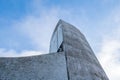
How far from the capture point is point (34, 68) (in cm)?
574

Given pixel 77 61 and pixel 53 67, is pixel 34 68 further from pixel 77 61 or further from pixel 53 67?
pixel 77 61

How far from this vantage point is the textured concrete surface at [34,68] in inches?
213

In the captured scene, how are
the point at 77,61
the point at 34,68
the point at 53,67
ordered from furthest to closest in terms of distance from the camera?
the point at 77,61, the point at 53,67, the point at 34,68

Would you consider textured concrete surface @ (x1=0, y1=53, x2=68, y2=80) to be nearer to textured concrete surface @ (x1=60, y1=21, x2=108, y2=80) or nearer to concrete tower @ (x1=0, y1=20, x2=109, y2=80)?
concrete tower @ (x1=0, y1=20, x2=109, y2=80)

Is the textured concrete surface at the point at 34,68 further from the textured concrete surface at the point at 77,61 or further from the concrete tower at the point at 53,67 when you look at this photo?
the textured concrete surface at the point at 77,61

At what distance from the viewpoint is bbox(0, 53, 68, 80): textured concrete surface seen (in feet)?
17.7

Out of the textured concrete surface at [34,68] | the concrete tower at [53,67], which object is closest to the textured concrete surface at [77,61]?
the concrete tower at [53,67]

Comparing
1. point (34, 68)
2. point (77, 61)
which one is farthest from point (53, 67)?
point (77, 61)

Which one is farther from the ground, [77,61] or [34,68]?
[77,61]

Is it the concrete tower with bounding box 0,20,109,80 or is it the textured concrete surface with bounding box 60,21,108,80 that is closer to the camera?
the concrete tower with bounding box 0,20,109,80

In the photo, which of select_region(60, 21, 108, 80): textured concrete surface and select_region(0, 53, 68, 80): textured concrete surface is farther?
select_region(60, 21, 108, 80): textured concrete surface

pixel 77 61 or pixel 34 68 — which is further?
pixel 77 61

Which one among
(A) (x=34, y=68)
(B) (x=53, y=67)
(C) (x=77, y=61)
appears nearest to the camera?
(A) (x=34, y=68)

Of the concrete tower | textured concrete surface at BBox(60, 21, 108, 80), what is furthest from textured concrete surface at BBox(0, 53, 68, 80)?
textured concrete surface at BBox(60, 21, 108, 80)
